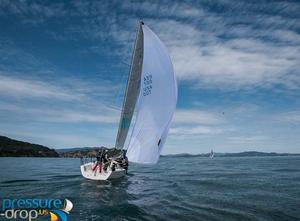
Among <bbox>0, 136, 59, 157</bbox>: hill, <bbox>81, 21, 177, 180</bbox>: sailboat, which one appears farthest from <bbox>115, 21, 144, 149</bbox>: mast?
<bbox>0, 136, 59, 157</bbox>: hill

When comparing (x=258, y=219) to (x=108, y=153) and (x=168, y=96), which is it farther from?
(x=108, y=153)

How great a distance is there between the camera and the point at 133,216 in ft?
53.8

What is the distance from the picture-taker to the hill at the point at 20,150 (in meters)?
160

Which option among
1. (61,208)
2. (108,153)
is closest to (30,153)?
(108,153)

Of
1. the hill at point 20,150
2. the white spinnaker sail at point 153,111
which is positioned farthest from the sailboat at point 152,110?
the hill at point 20,150

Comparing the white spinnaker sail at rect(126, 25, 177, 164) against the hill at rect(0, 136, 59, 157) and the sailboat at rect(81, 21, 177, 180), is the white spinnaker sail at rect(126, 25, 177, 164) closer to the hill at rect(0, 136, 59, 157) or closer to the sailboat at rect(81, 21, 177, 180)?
the sailboat at rect(81, 21, 177, 180)

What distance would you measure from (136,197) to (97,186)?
5.46m

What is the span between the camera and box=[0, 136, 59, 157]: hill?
160 meters

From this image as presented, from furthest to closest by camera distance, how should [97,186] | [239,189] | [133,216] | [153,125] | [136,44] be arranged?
[239,189] < [97,186] < [136,44] < [153,125] < [133,216]

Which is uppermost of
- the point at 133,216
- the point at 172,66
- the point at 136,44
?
the point at 136,44

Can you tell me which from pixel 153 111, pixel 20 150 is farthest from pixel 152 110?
pixel 20 150

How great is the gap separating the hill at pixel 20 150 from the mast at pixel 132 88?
487 feet

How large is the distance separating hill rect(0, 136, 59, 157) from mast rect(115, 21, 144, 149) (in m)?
149

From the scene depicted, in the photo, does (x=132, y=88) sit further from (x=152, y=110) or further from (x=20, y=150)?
(x=20, y=150)
